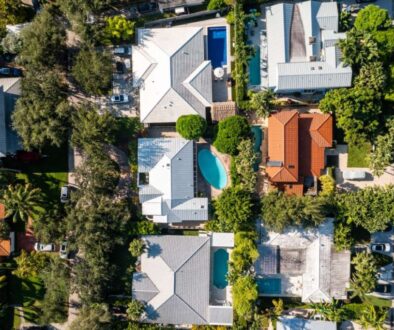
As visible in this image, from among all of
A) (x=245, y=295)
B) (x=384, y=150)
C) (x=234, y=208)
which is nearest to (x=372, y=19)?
(x=384, y=150)

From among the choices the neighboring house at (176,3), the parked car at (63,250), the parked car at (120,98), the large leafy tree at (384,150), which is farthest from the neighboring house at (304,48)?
the parked car at (63,250)

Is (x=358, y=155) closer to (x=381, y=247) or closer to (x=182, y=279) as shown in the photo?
(x=381, y=247)

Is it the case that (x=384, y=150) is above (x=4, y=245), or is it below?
above

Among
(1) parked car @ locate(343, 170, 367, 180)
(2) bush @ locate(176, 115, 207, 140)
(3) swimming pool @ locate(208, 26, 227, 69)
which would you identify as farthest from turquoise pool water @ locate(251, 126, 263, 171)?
(1) parked car @ locate(343, 170, 367, 180)

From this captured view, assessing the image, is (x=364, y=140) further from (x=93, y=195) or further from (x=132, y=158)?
(x=93, y=195)

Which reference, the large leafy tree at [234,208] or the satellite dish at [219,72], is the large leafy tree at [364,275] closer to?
the large leafy tree at [234,208]
